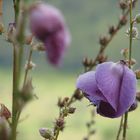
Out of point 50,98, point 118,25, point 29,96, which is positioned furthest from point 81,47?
point 29,96

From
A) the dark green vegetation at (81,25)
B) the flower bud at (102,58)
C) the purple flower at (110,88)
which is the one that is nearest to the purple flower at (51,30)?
the purple flower at (110,88)

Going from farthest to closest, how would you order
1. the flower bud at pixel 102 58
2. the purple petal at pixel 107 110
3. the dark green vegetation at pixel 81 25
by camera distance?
the dark green vegetation at pixel 81 25 < the flower bud at pixel 102 58 < the purple petal at pixel 107 110

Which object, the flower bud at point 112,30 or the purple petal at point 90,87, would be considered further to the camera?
the flower bud at point 112,30

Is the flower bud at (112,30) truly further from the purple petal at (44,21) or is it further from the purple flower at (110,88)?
the purple petal at (44,21)

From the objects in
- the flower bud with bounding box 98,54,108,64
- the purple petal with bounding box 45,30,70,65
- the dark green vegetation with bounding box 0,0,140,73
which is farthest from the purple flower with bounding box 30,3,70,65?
the dark green vegetation with bounding box 0,0,140,73

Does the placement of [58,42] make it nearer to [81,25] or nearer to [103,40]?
[103,40]

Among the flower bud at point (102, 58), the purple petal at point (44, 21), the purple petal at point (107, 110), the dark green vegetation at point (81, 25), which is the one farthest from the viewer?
the dark green vegetation at point (81, 25)

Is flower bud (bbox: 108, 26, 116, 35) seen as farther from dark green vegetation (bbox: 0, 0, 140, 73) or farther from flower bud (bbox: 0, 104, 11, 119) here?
dark green vegetation (bbox: 0, 0, 140, 73)

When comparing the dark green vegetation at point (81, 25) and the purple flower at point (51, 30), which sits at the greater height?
the purple flower at point (51, 30)
